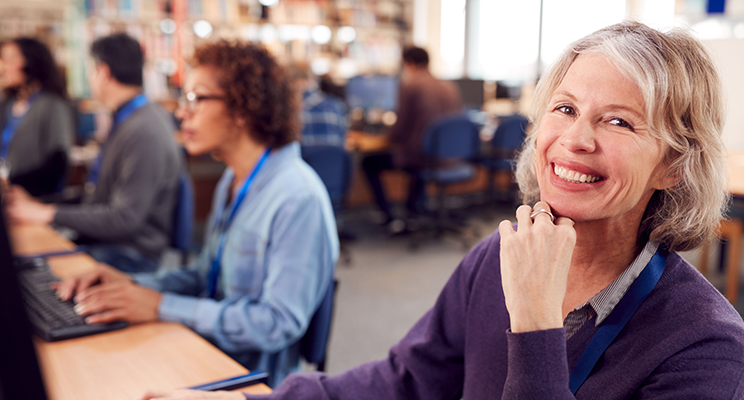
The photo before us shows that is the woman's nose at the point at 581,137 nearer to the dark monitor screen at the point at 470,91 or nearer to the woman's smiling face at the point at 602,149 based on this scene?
the woman's smiling face at the point at 602,149

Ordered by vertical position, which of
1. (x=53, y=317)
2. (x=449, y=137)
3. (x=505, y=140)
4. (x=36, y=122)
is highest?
(x=36, y=122)

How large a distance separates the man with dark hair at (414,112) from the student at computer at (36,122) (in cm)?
249

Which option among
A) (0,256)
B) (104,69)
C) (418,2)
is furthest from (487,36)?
(0,256)

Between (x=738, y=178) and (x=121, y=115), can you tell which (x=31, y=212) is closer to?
(x=121, y=115)

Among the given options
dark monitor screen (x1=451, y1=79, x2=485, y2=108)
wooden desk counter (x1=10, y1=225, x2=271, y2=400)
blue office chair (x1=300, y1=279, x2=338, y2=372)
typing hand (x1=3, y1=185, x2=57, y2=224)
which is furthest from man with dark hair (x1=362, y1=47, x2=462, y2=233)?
wooden desk counter (x1=10, y1=225, x2=271, y2=400)

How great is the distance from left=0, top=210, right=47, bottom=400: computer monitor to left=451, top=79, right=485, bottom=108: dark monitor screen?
609 centimetres

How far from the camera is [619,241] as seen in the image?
828 millimetres

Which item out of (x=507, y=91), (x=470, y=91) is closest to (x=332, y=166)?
(x=470, y=91)

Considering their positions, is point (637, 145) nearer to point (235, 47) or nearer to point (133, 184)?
point (235, 47)

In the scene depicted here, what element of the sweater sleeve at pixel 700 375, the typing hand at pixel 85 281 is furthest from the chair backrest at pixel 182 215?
the sweater sleeve at pixel 700 375

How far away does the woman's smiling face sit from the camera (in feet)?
2.50

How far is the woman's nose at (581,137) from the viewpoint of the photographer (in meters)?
0.77

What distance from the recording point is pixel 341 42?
6.72m

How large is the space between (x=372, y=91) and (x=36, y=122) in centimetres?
316
